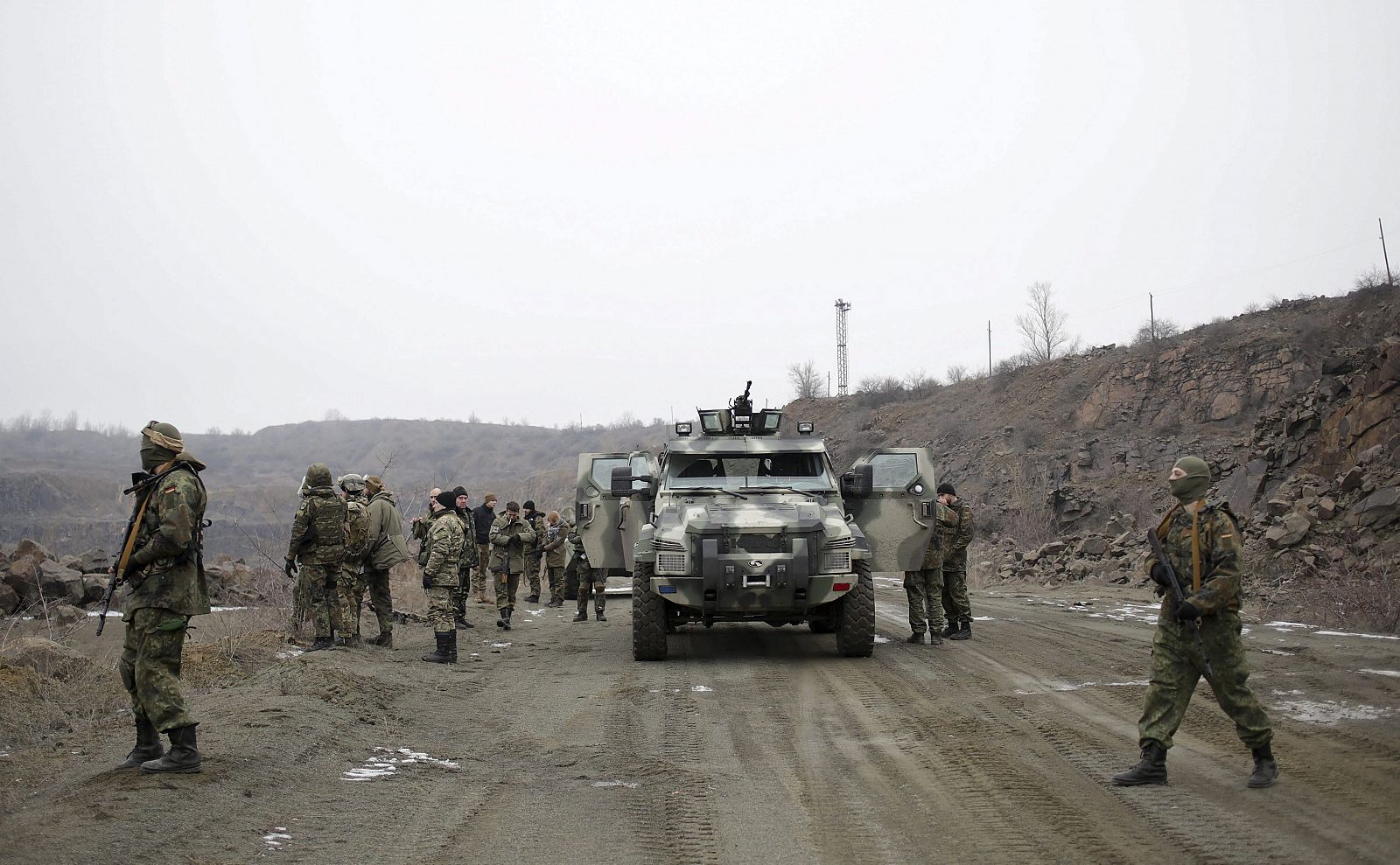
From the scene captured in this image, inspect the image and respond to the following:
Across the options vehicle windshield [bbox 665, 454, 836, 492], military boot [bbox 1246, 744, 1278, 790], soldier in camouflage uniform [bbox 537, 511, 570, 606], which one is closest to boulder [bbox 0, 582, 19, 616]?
soldier in camouflage uniform [bbox 537, 511, 570, 606]

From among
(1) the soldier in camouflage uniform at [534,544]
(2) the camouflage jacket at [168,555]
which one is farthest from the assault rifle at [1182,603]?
(1) the soldier in camouflage uniform at [534,544]

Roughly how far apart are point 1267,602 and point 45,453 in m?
80.8

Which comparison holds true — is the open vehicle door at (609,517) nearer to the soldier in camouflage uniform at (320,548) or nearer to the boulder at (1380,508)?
the soldier in camouflage uniform at (320,548)

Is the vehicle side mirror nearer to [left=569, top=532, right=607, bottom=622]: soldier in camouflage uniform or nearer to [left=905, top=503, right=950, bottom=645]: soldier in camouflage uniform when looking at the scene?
[left=905, top=503, right=950, bottom=645]: soldier in camouflage uniform

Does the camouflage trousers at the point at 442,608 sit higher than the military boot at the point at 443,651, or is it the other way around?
the camouflage trousers at the point at 442,608

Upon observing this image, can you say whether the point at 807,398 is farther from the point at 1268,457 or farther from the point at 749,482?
the point at 749,482

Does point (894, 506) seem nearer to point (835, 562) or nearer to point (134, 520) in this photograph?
point (835, 562)

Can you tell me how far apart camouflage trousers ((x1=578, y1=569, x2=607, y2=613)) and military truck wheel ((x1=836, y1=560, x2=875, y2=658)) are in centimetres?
481

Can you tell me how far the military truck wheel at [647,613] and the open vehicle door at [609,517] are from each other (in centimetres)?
186

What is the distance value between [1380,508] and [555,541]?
38.7 feet

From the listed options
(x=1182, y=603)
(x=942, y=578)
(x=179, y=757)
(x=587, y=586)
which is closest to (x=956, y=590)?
(x=942, y=578)

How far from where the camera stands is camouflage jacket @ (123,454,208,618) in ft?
19.2

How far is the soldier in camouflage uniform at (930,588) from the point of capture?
39.0 ft

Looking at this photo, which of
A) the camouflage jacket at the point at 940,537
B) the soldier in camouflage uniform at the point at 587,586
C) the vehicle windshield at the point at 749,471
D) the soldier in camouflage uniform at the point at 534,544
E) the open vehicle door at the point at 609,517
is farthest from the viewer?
the soldier in camouflage uniform at the point at 534,544
